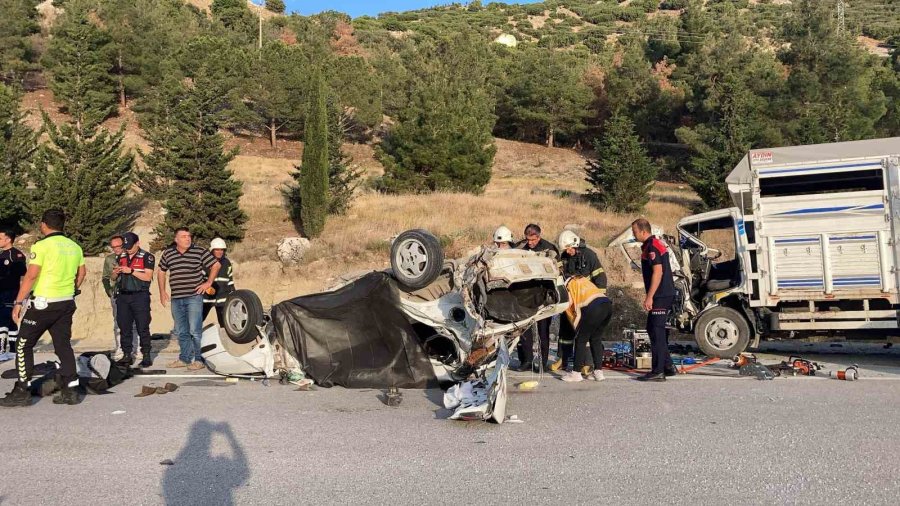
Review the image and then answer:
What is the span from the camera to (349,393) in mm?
7605

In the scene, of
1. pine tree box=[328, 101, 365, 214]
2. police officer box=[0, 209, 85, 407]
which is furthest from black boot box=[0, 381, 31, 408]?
pine tree box=[328, 101, 365, 214]

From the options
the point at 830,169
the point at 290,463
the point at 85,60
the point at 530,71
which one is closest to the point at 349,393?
the point at 290,463

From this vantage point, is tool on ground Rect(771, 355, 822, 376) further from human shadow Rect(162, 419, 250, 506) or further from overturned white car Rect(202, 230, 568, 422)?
human shadow Rect(162, 419, 250, 506)

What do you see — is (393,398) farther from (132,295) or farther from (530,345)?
(132,295)

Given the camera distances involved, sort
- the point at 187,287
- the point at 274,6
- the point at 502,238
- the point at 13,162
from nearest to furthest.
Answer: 1. the point at 502,238
2. the point at 187,287
3. the point at 13,162
4. the point at 274,6

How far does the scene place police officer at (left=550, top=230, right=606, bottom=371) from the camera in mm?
8586

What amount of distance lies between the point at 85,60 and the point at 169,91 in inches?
257

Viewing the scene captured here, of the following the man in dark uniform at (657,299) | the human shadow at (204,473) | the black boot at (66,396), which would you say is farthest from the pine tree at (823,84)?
the human shadow at (204,473)

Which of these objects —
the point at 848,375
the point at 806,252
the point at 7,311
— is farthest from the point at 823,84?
the point at 7,311

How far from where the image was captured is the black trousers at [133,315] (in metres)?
9.80

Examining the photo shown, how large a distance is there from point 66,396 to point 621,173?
25.6 m

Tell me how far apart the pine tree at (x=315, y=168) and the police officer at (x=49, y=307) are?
17999mm

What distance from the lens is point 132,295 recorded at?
983 centimetres

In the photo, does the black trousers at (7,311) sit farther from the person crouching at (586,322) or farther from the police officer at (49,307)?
the person crouching at (586,322)
